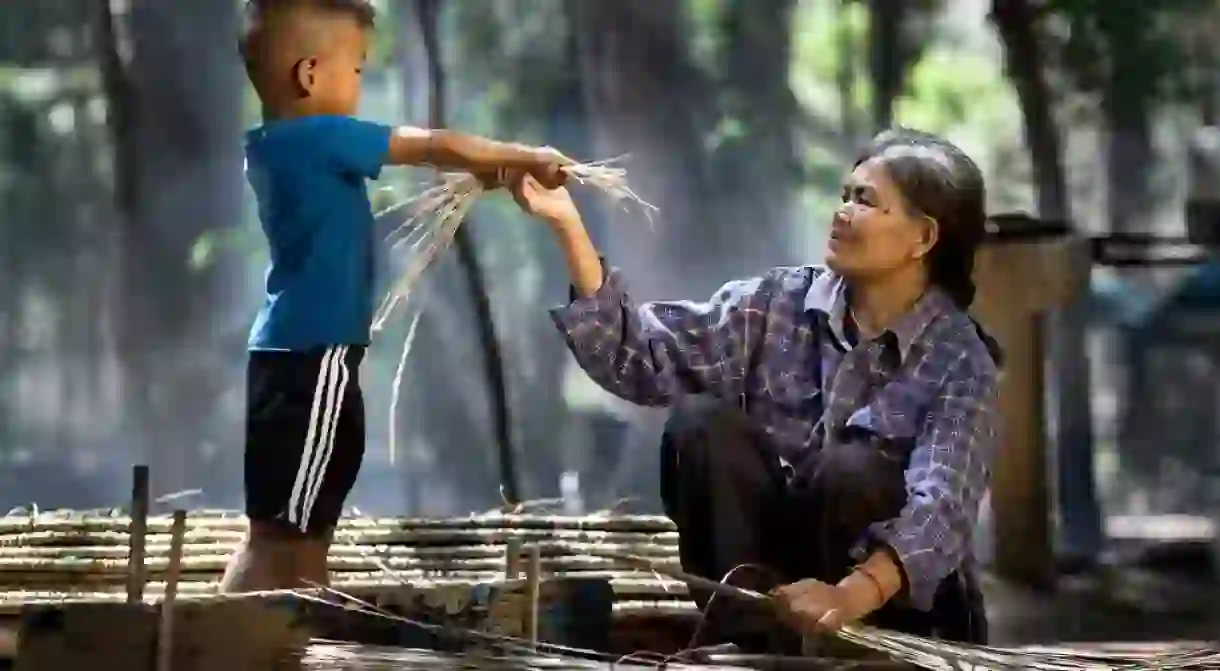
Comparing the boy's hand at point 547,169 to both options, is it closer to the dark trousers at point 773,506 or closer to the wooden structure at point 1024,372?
the dark trousers at point 773,506

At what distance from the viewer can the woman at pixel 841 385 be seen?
1.05 meters

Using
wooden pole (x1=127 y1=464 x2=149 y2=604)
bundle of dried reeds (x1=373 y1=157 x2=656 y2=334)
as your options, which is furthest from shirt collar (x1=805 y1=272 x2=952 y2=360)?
wooden pole (x1=127 y1=464 x2=149 y2=604)

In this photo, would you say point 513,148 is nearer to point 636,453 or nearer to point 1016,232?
point 636,453

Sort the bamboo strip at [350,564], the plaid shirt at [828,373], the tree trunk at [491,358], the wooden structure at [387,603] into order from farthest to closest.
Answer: the tree trunk at [491,358] < the bamboo strip at [350,564] < the plaid shirt at [828,373] < the wooden structure at [387,603]

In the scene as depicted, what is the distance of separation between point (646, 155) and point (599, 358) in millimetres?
234

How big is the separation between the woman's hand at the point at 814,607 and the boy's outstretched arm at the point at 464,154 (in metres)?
0.39

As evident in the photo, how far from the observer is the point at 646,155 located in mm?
1263

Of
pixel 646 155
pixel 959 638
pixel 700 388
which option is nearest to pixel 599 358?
pixel 700 388

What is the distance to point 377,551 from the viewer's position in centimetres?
117

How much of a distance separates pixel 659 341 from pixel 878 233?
20 centimetres

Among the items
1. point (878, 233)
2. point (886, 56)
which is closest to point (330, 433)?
point (878, 233)

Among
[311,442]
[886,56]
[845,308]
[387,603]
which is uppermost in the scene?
[886,56]

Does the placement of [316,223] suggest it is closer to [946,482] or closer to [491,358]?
[491,358]

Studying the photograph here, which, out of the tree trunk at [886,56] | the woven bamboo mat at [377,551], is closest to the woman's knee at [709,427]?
the woven bamboo mat at [377,551]
